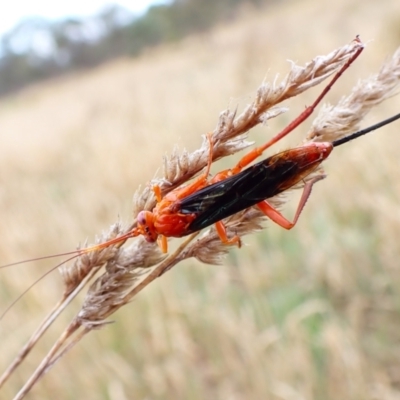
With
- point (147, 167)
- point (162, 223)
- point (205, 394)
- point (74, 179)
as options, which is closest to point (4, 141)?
point (74, 179)

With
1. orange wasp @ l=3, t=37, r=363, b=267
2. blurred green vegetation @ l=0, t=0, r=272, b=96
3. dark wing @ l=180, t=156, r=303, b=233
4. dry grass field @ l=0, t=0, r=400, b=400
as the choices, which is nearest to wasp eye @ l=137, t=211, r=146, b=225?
orange wasp @ l=3, t=37, r=363, b=267

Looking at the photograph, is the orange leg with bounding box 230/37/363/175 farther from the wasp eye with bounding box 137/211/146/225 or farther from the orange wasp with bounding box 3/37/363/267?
the wasp eye with bounding box 137/211/146/225

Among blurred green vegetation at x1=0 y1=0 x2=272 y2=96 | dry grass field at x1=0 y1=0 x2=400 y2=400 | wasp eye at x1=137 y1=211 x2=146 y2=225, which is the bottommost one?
dry grass field at x1=0 y1=0 x2=400 y2=400

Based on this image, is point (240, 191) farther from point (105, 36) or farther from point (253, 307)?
point (105, 36)

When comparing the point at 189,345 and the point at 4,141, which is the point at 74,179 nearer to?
the point at 189,345

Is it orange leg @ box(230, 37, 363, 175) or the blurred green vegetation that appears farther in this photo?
the blurred green vegetation

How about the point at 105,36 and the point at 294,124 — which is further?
the point at 105,36

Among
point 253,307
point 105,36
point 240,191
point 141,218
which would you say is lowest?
point 253,307

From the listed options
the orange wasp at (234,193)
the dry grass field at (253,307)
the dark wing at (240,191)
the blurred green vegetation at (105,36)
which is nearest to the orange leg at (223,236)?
the orange wasp at (234,193)

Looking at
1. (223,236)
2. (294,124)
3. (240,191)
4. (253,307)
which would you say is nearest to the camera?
(223,236)

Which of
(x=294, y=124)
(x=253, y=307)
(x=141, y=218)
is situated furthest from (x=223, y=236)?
(x=253, y=307)
